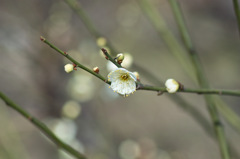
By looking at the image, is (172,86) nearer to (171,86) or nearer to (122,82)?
(171,86)

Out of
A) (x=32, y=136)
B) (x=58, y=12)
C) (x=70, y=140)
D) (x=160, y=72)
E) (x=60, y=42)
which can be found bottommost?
(x=70, y=140)

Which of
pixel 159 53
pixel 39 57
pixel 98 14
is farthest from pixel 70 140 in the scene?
pixel 98 14

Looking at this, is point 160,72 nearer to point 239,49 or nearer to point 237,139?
point 239,49

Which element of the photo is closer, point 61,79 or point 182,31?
point 182,31

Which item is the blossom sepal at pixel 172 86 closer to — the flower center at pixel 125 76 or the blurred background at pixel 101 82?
the flower center at pixel 125 76

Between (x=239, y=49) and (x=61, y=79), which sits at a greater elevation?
(x=239, y=49)

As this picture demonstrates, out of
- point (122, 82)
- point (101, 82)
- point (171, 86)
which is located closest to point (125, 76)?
point (122, 82)

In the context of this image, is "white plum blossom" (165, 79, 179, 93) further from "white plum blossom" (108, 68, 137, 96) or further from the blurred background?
the blurred background
